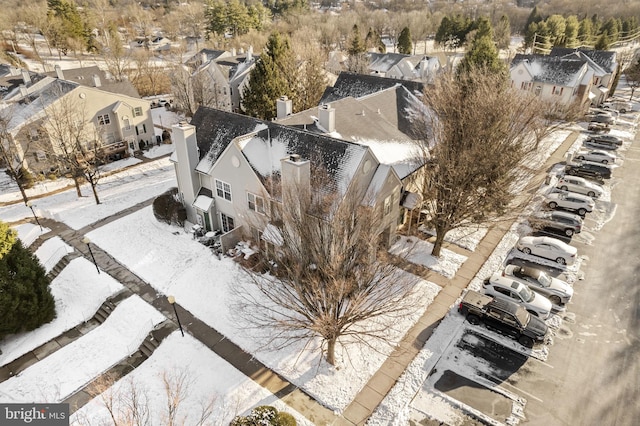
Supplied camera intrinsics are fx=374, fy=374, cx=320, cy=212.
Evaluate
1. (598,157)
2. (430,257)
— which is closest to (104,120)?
(430,257)

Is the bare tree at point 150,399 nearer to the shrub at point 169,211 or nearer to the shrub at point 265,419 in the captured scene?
the shrub at point 265,419

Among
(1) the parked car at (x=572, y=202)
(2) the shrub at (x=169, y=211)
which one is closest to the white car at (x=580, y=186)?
(1) the parked car at (x=572, y=202)

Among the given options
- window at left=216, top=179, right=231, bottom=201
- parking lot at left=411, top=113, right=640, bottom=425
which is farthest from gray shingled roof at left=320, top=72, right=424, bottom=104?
parking lot at left=411, top=113, right=640, bottom=425

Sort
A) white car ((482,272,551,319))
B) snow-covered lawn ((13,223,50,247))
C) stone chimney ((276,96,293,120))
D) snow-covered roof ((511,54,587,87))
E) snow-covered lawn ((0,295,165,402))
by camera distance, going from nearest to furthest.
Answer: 1. snow-covered lawn ((0,295,165,402))
2. white car ((482,272,551,319))
3. snow-covered lawn ((13,223,50,247))
4. stone chimney ((276,96,293,120))
5. snow-covered roof ((511,54,587,87))

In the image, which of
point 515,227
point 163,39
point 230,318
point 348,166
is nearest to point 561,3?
point 163,39

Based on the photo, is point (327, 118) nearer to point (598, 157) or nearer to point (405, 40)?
point (598, 157)

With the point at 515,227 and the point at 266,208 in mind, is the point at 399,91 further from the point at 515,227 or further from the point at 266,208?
the point at 266,208

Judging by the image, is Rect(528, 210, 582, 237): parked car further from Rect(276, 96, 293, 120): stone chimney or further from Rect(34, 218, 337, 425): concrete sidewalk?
Rect(276, 96, 293, 120): stone chimney

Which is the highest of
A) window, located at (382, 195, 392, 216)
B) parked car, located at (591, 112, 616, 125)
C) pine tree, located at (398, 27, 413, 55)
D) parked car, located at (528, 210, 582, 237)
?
pine tree, located at (398, 27, 413, 55)
